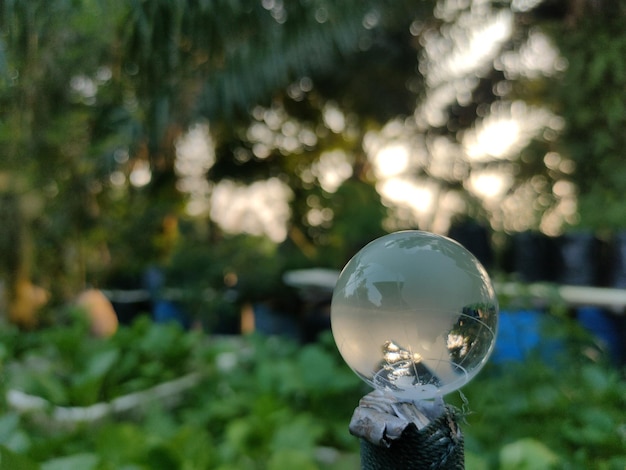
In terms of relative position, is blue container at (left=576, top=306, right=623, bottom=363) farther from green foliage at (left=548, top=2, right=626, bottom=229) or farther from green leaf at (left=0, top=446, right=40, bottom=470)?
green leaf at (left=0, top=446, right=40, bottom=470)

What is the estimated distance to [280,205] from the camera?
5.59m

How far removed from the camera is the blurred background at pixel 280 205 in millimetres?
1608

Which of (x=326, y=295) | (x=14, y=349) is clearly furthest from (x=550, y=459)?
(x=14, y=349)

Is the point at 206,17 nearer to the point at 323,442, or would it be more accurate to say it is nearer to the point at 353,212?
the point at 323,442

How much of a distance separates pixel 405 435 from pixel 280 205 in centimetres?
503

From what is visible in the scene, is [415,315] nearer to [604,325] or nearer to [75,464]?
[75,464]

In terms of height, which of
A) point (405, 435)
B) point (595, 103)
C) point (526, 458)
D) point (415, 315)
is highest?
point (595, 103)

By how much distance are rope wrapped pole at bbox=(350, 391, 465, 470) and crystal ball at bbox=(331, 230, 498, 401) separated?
0.02 metres

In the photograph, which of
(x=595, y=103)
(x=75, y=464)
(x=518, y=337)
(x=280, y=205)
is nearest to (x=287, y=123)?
(x=280, y=205)

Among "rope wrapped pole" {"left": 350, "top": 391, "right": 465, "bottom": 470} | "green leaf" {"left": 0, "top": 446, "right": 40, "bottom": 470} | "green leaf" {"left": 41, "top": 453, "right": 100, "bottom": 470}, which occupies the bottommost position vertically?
"green leaf" {"left": 41, "top": 453, "right": 100, "bottom": 470}

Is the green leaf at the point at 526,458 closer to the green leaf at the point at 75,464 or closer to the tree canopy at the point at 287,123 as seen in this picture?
the green leaf at the point at 75,464

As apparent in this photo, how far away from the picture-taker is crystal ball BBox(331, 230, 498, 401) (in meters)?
0.58

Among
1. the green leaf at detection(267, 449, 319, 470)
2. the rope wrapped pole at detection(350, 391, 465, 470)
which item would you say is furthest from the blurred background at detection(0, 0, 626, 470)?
the rope wrapped pole at detection(350, 391, 465, 470)

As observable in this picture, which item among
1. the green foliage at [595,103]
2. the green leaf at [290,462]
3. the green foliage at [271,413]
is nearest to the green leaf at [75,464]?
the green foliage at [271,413]
